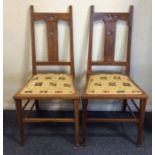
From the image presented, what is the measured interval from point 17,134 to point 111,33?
1.10m

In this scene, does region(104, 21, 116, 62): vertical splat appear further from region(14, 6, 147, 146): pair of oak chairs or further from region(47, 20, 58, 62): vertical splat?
region(47, 20, 58, 62): vertical splat

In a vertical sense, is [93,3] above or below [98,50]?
above

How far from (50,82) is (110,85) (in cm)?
45

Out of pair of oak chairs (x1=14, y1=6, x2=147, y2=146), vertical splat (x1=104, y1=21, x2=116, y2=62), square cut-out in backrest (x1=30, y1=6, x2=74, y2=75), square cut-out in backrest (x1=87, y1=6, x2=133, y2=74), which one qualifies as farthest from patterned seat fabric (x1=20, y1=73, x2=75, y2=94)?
vertical splat (x1=104, y1=21, x2=116, y2=62)

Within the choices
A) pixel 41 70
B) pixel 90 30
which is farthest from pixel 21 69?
pixel 90 30


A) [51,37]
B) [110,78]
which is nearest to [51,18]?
[51,37]

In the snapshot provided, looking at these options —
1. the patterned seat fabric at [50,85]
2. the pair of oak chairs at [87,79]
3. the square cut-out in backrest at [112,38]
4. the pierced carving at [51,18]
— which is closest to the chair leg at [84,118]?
the pair of oak chairs at [87,79]

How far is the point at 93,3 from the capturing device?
195 cm

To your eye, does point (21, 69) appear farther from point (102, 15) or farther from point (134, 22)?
point (134, 22)

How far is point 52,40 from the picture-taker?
197 cm

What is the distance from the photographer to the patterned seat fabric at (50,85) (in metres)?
1.70

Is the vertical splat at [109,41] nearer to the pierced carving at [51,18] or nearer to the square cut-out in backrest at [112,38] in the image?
the square cut-out in backrest at [112,38]

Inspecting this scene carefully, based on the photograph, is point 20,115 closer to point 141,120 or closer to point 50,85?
point 50,85

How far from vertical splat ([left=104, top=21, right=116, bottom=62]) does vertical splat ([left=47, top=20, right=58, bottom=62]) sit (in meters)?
→ 0.40
